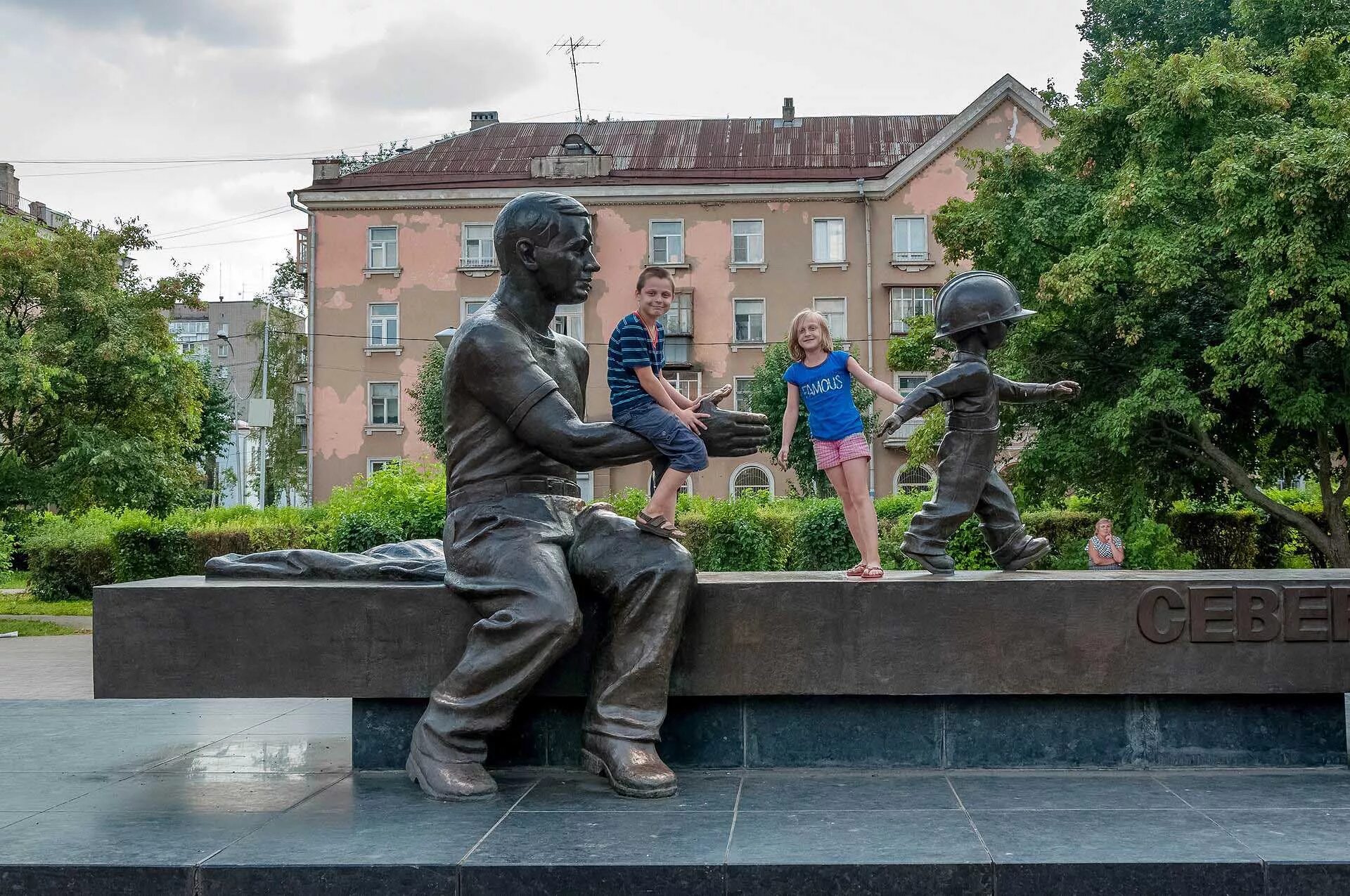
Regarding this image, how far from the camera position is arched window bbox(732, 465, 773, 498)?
122ft

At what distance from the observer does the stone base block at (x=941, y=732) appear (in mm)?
5270

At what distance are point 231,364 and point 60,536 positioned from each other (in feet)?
171

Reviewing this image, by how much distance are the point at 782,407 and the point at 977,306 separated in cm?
2679

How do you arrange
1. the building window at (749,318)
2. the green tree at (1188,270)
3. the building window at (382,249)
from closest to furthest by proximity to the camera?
the green tree at (1188,270) → the building window at (749,318) → the building window at (382,249)

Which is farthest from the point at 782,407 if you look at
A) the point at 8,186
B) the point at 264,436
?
the point at 8,186

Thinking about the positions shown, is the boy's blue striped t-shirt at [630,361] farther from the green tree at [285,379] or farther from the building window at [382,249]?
the green tree at [285,379]

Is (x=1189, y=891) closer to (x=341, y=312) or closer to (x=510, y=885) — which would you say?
(x=510, y=885)

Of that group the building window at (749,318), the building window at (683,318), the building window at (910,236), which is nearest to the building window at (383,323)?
the building window at (683,318)

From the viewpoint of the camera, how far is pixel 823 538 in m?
16.8

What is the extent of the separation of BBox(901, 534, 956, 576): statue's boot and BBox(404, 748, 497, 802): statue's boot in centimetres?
198

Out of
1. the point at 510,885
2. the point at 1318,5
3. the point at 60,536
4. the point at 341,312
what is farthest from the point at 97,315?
the point at 510,885

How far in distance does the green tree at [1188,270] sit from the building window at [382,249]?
887 inches

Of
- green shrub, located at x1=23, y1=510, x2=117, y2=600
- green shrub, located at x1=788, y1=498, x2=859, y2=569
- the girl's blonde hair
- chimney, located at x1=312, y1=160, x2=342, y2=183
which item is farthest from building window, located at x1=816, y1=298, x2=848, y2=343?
the girl's blonde hair

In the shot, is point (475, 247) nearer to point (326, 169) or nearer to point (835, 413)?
point (326, 169)
